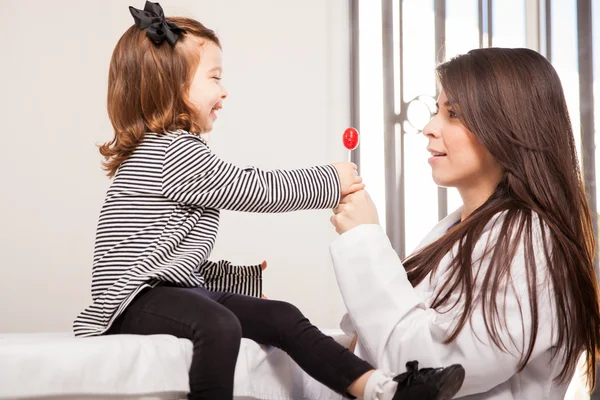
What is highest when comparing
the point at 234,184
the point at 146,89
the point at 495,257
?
the point at 146,89

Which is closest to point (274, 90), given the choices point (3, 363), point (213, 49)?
point (213, 49)

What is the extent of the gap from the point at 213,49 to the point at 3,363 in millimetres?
756

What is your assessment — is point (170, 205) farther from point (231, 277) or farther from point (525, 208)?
point (525, 208)

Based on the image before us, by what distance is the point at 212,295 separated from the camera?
1188mm

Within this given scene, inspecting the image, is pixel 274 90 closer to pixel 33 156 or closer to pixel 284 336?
pixel 33 156

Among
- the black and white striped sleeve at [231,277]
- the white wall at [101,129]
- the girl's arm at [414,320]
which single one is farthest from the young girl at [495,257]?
the white wall at [101,129]

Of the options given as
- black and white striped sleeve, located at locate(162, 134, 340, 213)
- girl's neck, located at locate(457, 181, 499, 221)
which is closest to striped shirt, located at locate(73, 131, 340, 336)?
black and white striped sleeve, located at locate(162, 134, 340, 213)

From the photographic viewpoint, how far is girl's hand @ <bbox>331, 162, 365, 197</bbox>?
1.21m

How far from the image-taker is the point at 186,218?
1.19 metres

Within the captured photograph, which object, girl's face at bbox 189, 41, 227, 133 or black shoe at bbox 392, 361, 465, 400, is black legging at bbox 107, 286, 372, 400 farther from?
girl's face at bbox 189, 41, 227, 133

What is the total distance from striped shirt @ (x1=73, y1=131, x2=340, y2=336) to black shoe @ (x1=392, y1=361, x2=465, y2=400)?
1.27ft

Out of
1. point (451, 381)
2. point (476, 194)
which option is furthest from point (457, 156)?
point (451, 381)

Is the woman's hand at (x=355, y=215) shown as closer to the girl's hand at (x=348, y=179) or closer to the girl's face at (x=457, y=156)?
the girl's hand at (x=348, y=179)

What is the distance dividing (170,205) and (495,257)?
0.54 metres
